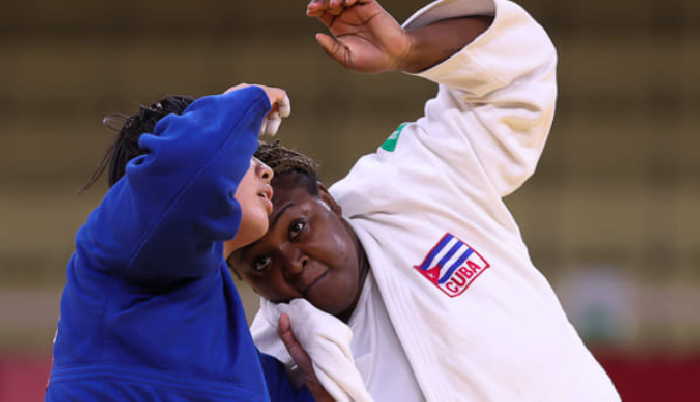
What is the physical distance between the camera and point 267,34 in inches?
291

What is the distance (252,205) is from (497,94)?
0.72 meters

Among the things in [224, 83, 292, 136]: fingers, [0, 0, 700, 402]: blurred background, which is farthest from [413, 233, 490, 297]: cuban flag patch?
[0, 0, 700, 402]: blurred background

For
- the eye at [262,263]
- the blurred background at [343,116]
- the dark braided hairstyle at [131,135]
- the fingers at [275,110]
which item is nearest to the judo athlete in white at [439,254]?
the eye at [262,263]

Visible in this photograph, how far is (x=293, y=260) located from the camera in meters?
2.03

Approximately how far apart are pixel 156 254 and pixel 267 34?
19.7ft

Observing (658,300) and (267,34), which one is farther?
(267,34)

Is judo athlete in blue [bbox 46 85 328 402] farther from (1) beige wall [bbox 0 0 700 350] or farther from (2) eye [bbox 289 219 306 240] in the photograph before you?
(1) beige wall [bbox 0 0 700 350]

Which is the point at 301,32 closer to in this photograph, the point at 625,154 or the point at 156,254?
the point at 625,154

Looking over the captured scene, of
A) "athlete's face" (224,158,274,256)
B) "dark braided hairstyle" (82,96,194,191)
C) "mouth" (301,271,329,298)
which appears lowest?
"mouth" (301,271,329,298)

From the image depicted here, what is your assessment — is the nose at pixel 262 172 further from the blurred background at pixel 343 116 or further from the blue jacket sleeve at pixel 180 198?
the blurred background at pixel 343 116

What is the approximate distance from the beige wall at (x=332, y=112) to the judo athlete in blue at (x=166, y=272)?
5.54 metres

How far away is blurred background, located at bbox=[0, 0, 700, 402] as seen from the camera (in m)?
7.08

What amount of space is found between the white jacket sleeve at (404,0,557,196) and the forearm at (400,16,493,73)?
0.9 inches

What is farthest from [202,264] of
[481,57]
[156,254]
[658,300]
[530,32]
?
[658,300]
